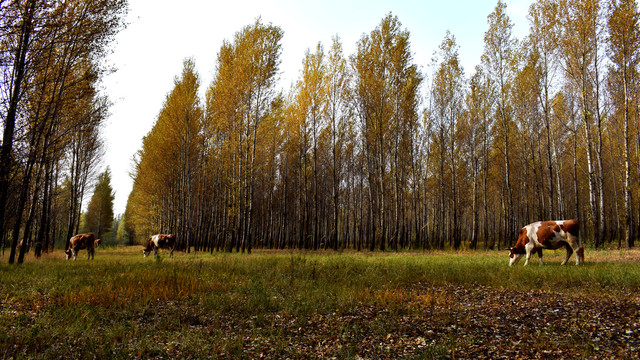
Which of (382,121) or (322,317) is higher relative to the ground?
(382,121)

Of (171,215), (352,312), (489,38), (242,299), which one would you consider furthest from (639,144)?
(171,215)

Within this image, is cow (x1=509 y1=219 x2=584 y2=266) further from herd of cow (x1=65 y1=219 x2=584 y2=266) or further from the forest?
the forest

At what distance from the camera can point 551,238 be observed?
12.0 m

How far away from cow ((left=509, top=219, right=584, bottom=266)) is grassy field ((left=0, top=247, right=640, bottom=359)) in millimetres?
2341

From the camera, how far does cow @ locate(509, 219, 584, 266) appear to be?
1168cm

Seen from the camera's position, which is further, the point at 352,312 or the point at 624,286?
the point at 624,286

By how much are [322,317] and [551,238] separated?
1043 cm

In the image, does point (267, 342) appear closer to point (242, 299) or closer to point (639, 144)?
point (242, 299)

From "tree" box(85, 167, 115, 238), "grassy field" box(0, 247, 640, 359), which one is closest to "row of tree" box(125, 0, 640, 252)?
"grassy field" box(0, 247, 640, 359)

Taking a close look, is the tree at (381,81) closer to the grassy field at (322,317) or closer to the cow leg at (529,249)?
the cow leg at (529,249)

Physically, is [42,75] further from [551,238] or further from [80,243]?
[551,238]

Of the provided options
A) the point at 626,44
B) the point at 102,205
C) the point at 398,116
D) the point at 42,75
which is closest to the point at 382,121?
the point at 398,116

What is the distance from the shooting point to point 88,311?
6.04 m

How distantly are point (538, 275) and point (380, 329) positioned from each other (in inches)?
277
